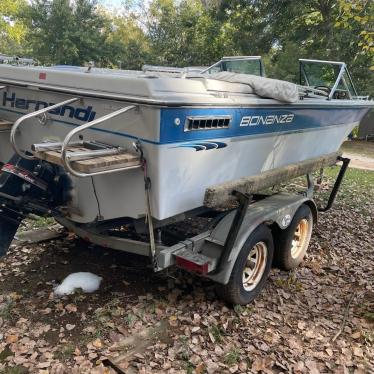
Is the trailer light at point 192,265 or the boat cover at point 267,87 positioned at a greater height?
the boat cover at point 267,87

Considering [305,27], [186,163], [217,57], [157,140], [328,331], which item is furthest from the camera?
[217,57]

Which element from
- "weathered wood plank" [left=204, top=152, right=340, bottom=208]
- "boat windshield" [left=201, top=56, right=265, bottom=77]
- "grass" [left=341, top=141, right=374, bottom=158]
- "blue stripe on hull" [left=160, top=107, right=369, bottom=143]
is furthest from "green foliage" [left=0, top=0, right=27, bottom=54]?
"weathered wood plank" [left=204, top=152, right=340, bottom=208]

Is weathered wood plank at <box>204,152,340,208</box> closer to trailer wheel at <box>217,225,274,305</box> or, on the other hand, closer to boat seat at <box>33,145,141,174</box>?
trailer wheel at <box>217,225,274,305</box>

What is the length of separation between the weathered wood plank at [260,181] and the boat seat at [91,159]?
0.78 meters

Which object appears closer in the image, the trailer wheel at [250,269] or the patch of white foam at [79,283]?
the trailer wheel at [250,269]

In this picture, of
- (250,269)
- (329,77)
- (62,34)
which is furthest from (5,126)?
(62,34)

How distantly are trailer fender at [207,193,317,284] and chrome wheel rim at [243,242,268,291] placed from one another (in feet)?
0.89

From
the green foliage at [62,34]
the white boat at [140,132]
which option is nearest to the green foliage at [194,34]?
the green foliage at [62,34]

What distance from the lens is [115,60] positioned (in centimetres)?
2741

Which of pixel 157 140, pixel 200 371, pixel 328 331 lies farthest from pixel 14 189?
pixel 328 331

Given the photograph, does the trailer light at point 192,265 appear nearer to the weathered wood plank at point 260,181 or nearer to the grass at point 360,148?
the weathered wood plank at point 260,181

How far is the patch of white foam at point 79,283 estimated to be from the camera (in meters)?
3.98

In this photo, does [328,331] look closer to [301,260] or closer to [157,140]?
[301,260]

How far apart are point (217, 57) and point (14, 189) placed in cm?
2392
